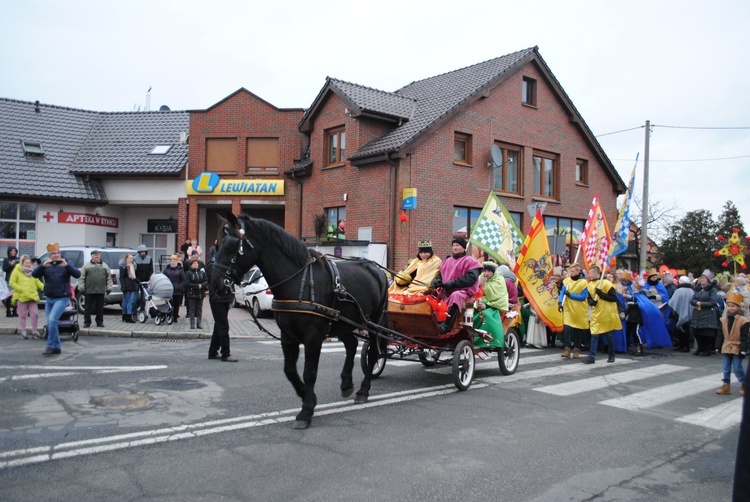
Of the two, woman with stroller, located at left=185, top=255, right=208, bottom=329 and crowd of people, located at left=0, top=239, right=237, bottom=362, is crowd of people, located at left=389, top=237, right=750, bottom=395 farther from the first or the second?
woman with stroller, located at left=185, top=255, right=208, bottom=329

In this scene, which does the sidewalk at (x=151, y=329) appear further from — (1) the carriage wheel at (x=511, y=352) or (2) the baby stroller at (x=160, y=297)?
(1) the carriage wheel at (x=511, y=352)

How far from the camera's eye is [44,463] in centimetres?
471

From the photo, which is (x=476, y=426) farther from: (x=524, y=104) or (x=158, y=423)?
(x=524, y=104)

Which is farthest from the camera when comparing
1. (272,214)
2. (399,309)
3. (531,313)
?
(272,214)

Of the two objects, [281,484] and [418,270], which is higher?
[418,270]

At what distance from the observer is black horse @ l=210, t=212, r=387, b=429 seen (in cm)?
602

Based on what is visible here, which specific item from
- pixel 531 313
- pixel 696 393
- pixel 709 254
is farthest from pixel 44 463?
pixel 709 254

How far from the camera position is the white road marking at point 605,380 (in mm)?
8322

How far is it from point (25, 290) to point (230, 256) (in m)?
7.85

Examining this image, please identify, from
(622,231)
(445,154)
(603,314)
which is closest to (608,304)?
(603,314)

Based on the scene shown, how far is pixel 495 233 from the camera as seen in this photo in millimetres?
13094

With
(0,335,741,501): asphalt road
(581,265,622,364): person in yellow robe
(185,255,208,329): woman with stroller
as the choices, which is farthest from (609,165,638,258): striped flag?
(185,255,208,329): woman with stroller

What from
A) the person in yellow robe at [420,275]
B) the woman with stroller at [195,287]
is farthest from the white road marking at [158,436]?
the woman with stroller at [195,287]

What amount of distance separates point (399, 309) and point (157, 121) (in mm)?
23507
